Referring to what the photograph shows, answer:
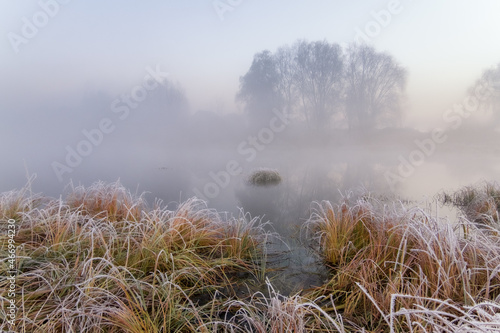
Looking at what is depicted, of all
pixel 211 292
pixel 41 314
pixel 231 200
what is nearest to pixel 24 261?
pixel 41 314

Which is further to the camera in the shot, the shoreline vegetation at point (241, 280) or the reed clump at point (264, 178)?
the reed clump at point (264, 178)

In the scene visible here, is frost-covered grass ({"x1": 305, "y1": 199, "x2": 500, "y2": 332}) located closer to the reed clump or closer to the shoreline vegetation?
the shoreline vegetation

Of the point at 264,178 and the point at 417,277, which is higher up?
the point at 417,277

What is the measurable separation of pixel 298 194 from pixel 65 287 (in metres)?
5.78

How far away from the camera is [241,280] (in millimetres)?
2328

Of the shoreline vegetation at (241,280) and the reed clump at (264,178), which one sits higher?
the shoreline vegetation at (241,280)

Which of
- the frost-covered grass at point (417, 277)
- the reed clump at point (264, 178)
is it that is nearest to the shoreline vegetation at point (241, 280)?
the frost-covered grass at point (417, 277)

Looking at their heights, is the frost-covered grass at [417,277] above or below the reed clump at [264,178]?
above

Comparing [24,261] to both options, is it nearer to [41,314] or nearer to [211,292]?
[41,314]

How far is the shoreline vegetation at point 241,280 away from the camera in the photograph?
143cm

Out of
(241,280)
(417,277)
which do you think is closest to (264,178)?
(241,280)

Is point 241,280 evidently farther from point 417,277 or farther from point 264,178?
point 264,178

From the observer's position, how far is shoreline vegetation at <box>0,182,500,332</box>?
1.43 meters

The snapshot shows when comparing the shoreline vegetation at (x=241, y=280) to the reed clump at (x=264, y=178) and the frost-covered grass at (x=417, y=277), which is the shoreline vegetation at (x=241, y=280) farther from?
the reed clump at (x=264, y=178)
